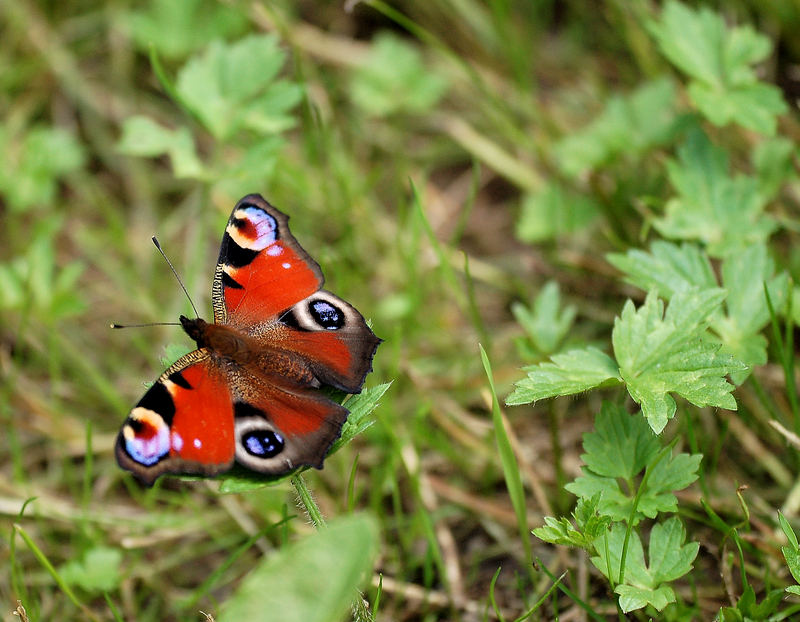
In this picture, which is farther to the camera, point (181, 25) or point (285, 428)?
point (181, 25)

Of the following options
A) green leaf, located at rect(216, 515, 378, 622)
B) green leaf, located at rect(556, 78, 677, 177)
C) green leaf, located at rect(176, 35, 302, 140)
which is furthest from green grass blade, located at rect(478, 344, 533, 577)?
green leaf, located at rect(176, 35, 302, 140)

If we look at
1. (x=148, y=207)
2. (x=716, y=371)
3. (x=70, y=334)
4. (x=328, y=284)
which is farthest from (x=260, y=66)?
(x=716, y=371)

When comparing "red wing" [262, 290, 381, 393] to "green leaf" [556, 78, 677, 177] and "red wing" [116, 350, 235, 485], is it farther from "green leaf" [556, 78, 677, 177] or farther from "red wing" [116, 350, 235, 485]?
"green leaf" [556, 78, 677, 177]

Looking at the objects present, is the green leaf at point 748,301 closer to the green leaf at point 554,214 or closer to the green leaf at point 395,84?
the green leaf at point 554,214

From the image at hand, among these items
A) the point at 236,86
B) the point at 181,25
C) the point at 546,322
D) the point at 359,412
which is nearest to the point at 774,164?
the point at 546,322

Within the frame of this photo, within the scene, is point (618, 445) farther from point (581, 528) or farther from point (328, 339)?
point (328, 339)

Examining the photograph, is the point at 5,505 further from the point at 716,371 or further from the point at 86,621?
the point at 716,371
